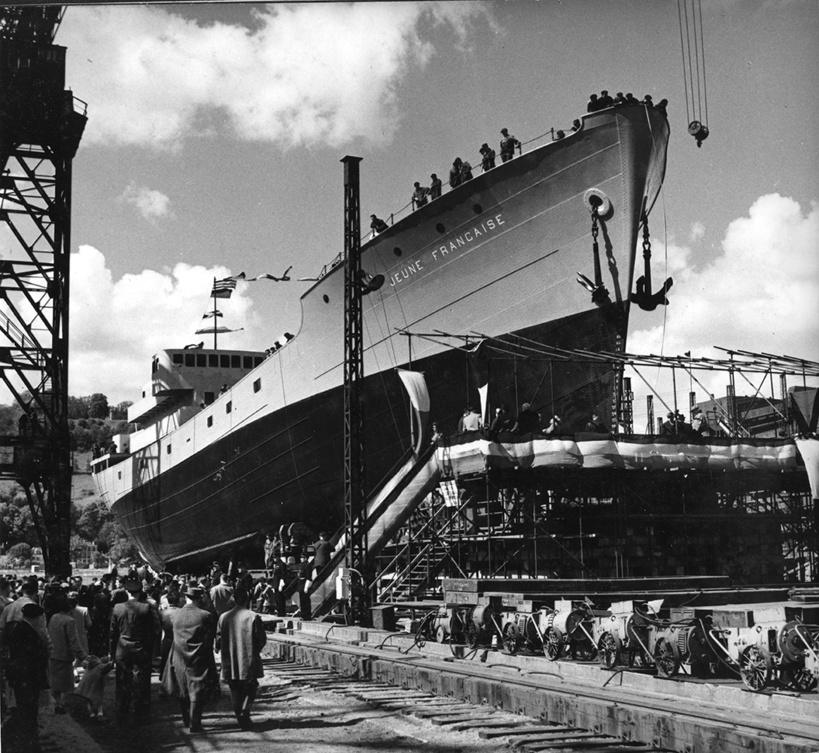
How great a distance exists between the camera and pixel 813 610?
27.1 ft

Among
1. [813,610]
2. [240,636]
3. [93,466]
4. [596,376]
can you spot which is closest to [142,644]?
[240,636]

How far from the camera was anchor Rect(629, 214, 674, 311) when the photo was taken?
65.0ft

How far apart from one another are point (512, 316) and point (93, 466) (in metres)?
28.3

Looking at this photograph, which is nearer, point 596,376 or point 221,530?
point 596,376

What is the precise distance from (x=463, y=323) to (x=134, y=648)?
14.3 metres

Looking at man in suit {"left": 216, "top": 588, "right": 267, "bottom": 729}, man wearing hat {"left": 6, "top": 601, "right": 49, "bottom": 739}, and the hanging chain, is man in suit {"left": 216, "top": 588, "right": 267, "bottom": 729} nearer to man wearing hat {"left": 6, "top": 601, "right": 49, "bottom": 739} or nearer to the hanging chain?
man wearing hat {"left": 6, "top": 601, "right": 49, "bottom": 739}

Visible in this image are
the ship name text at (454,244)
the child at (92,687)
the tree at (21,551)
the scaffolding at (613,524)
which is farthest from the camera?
the tree at (21,551)

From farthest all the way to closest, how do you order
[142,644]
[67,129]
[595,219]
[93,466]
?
1. [93,466]
2. [595,219]
3. [67,129]
4. [142,644]

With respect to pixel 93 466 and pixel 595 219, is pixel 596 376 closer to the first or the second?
pixel 595 219

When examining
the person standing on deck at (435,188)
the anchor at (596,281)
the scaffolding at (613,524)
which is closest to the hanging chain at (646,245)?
the anchor at (596,281)

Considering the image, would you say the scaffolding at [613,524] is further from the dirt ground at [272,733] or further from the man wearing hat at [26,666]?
the man wearing hat at [26,666]

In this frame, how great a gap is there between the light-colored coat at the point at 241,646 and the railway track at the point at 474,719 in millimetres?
1569

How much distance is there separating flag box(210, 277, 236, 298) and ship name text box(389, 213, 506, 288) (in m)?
5.14

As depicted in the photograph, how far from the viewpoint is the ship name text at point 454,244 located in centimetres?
2062
